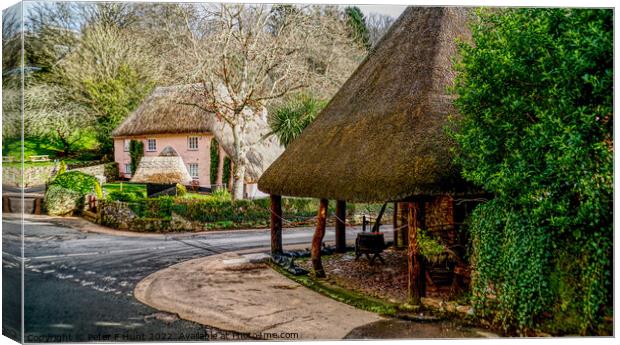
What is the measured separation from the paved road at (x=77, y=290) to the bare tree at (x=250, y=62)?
4084mm

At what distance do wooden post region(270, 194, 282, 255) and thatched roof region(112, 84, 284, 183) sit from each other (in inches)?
64.6

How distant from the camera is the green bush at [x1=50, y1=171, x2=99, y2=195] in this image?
10203mm

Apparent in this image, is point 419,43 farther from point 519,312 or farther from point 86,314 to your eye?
point 86,314

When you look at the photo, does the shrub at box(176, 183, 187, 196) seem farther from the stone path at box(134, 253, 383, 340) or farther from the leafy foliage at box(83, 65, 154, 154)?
the leafy foliage at box(83, 65, 154, 154)

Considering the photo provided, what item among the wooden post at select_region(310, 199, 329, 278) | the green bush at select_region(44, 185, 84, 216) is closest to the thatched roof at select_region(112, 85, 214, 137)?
the green bush at select_region(44, 185, 84, 216)

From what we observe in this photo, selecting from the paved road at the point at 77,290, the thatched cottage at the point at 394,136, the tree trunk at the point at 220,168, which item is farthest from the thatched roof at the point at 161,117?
A: the thatched cottage at the point at 394,136

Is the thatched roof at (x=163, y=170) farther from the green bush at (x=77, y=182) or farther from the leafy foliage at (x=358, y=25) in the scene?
the leafy foliage at (x=358, y=25)

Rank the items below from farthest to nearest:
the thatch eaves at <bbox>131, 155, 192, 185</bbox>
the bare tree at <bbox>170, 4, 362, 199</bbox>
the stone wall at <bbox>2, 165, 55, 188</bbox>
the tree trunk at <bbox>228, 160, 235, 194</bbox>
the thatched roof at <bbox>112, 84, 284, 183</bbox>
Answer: the tree trunk at <bbox>228, 160, 235, 194</bbox> < the thatched roof at <bbox>112, 84, 284, 183</bbox> < the bare tree at <bbox>170, 4, 362, 199</bbox> < the thatch eaves at <bbox>131, 155, 192, 185</bbox> < the stone wall at <bbox>2, 165, 55, 188</bbox>

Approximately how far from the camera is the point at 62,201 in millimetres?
10398

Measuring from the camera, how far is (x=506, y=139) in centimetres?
788

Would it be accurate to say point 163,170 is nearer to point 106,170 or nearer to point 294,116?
point 106,170

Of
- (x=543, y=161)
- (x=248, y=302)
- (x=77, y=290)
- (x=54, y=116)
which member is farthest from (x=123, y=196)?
(x=543, y=161)

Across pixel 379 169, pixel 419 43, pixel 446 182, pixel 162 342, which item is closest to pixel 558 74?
pixel 446 182

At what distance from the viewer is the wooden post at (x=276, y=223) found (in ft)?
43.4
